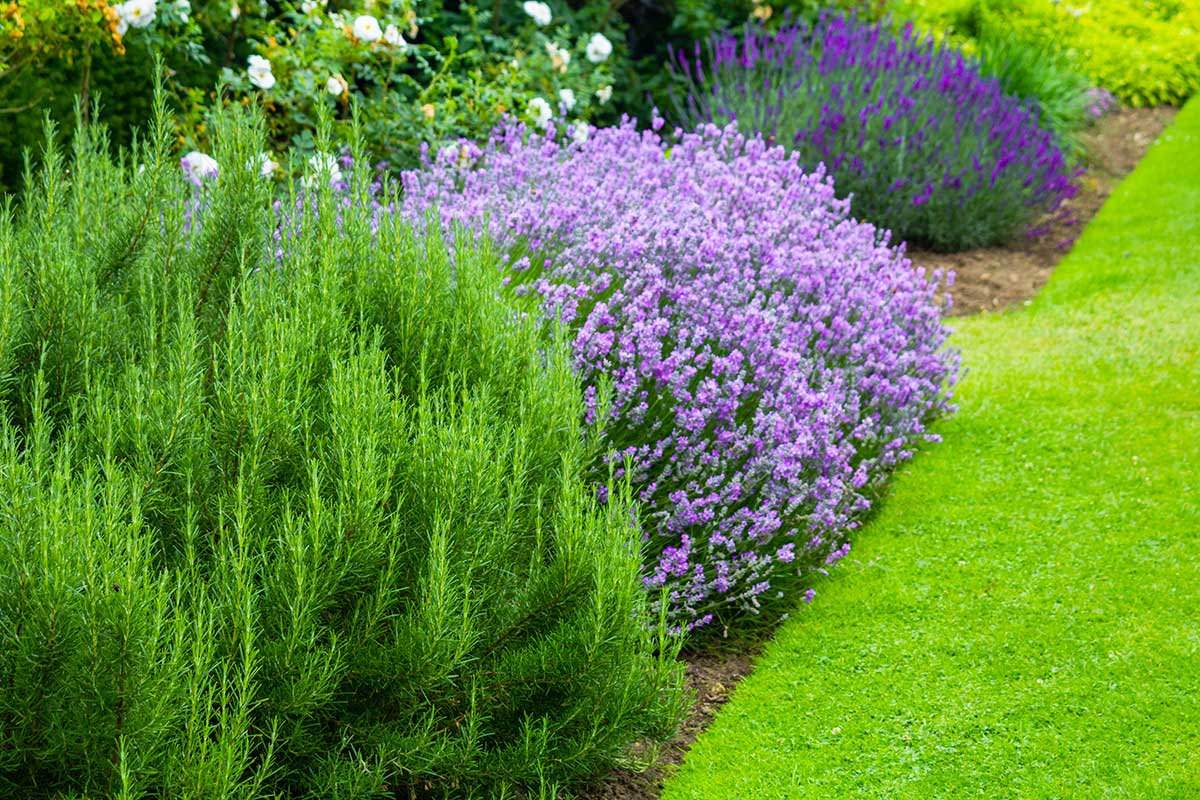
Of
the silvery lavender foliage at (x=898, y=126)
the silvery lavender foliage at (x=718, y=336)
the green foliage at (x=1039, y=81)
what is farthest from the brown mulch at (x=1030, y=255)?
the silvery lavender foliage at (x=718, y=336)

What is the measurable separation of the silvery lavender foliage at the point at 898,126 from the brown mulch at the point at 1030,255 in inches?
6.0

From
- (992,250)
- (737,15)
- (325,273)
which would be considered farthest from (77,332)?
(737,15)

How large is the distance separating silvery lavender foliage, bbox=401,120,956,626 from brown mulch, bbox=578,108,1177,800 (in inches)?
9.4

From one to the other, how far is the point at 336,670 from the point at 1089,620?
2.73 metres

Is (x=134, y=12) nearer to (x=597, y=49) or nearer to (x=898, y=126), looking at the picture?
(x=597, y=49)

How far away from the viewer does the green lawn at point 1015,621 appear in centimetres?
338

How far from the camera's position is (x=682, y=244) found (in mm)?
4531

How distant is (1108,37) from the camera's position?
13.1 metres

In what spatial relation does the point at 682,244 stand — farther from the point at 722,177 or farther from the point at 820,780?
the point at 820,780

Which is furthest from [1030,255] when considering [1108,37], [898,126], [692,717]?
[1108,37]

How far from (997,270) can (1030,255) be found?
1.65 ft

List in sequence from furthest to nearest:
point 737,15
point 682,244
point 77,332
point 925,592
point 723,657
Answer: point 737,15 < point 682,244 < point 925,592 < point 723,657 < point 77,332

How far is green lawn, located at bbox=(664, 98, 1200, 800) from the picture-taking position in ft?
11.1

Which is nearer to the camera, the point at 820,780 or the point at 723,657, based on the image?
the point at 820,780
